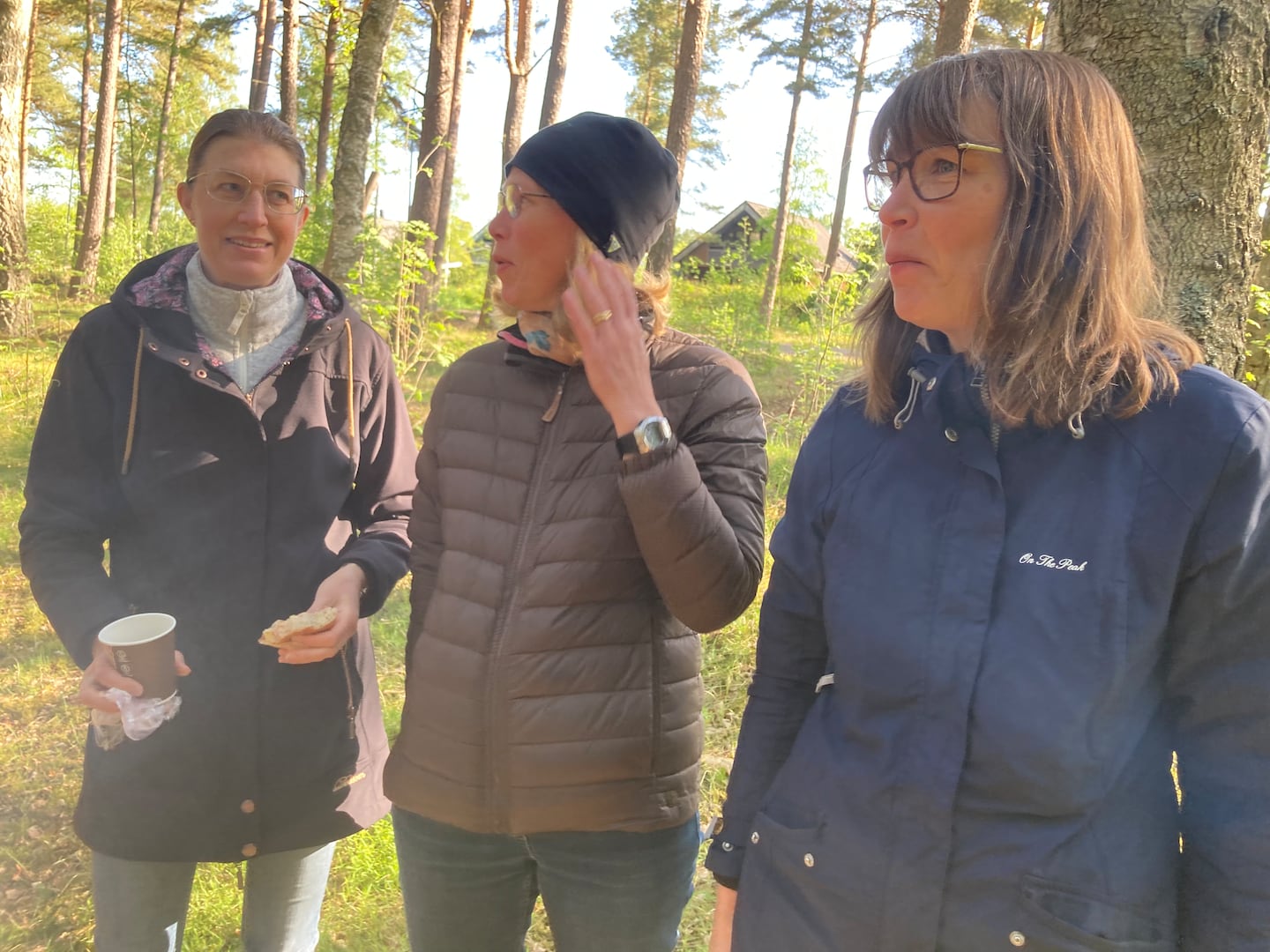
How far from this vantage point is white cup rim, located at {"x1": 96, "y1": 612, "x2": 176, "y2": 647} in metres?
1.66

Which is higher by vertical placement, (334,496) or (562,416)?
(562,416)

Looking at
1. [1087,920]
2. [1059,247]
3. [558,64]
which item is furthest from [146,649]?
[558,64]

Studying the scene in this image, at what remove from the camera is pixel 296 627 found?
173cm

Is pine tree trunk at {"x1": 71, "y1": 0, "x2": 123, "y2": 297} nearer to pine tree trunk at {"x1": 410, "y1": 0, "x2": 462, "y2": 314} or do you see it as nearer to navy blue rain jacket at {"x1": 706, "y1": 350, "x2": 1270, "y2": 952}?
pine tree trunk at {"x1": 410, "y1": 0, "x2": 462, "y2": 314}

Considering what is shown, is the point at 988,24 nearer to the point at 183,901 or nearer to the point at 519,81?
the point at 519,81

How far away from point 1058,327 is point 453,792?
132 centimetres

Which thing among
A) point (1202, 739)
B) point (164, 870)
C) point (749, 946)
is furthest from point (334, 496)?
point (1202, 739)

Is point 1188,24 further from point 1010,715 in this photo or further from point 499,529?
point 499,529

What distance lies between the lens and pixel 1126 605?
1025mm

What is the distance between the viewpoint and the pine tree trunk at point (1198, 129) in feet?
6.61

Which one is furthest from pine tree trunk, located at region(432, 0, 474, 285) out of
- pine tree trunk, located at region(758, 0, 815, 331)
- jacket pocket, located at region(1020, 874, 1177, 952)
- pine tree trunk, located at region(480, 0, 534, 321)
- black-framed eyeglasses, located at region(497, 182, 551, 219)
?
jacket pocket, located at region(1020, 874, 1177, 952)

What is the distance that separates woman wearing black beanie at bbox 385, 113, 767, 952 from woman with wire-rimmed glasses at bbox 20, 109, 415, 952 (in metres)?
0.32

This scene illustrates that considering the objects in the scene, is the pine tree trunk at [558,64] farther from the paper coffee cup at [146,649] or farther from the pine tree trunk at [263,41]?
the paper coffee cup at [146,649]

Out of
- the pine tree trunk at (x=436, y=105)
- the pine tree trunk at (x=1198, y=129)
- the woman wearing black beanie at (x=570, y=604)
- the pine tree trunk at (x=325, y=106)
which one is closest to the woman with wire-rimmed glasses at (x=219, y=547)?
the woman wearing black beanie at (x=570, y=604)
